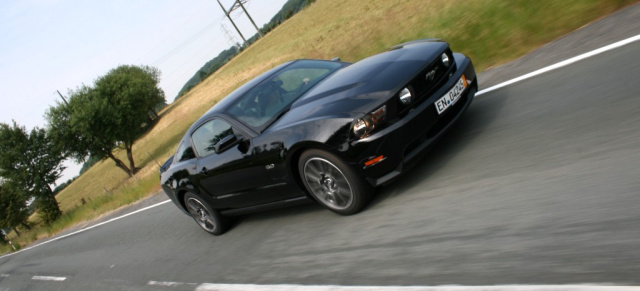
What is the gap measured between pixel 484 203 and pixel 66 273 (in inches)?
369

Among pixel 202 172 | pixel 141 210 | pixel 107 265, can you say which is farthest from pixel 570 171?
pixel 141 210

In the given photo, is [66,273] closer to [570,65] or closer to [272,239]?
[272,239]

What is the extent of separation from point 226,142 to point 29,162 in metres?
49.4

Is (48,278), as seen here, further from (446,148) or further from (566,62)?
(566,62)

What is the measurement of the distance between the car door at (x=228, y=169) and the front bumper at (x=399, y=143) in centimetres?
129

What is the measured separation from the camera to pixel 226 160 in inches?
217

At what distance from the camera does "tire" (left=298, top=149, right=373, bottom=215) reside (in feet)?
14.0

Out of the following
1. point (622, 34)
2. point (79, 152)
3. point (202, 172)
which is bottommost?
point (622, 34)

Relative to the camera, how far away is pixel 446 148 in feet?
15.9

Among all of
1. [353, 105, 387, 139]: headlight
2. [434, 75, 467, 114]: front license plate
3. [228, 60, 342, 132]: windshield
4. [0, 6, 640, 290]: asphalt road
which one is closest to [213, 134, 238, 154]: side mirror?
[228, 60, 342, 132]: windshield

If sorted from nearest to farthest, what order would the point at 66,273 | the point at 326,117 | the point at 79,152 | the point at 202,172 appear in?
1. the point at 326,117
2. the point at 202,172
3. the point at 66,273
4. the point at 79,152

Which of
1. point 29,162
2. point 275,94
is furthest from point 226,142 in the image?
point 29,162

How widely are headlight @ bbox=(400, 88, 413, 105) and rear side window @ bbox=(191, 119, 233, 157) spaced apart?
2091mm

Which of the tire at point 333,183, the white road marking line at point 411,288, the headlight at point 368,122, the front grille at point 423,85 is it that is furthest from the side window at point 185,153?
the front grille at point 423,85
